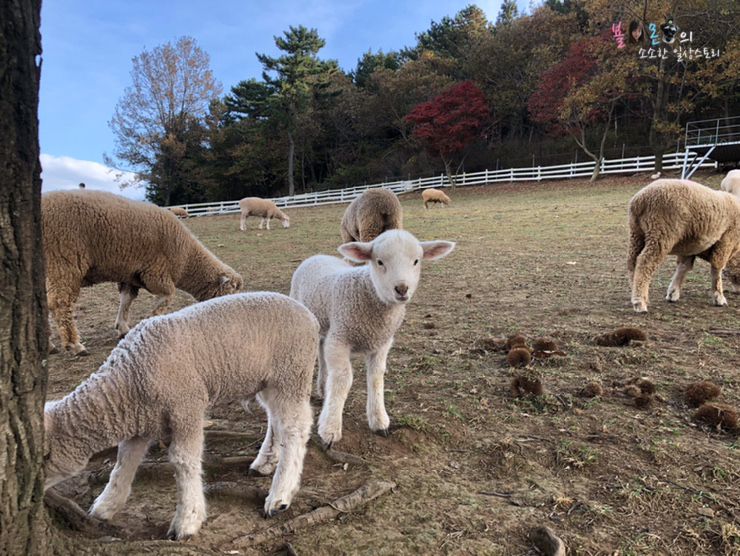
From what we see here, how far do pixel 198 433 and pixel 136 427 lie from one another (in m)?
0.30

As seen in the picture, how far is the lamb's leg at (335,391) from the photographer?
327 centimetres

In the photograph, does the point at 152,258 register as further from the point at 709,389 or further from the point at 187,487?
the point at 709,389

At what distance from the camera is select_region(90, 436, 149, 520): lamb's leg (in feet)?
7.95

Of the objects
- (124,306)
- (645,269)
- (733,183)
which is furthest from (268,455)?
(733,183)

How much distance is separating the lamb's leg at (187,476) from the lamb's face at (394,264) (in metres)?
1.52

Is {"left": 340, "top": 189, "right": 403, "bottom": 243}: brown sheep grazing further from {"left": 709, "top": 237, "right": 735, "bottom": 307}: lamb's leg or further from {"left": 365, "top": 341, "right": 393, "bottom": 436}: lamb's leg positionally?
{"left": 709, "top": 237, "right": 735, "bottom": 307}: lamb's leg

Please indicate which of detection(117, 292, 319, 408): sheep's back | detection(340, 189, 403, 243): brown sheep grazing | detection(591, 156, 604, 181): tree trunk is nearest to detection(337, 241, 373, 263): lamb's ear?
detection(117, 292, 319, 408): sheep's back

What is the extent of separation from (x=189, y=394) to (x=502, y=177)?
35721 millimetres

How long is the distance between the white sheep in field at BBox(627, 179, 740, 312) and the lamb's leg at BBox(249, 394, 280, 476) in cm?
545

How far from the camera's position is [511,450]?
3096 mm

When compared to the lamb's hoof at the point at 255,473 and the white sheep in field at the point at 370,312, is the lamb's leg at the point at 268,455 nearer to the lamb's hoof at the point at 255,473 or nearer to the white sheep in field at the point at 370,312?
the lamb's hoof at the point at 255,473

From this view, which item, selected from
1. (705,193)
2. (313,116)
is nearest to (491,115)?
(313,116)

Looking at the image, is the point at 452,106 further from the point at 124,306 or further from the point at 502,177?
the point at 124,306

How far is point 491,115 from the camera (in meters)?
42.8
